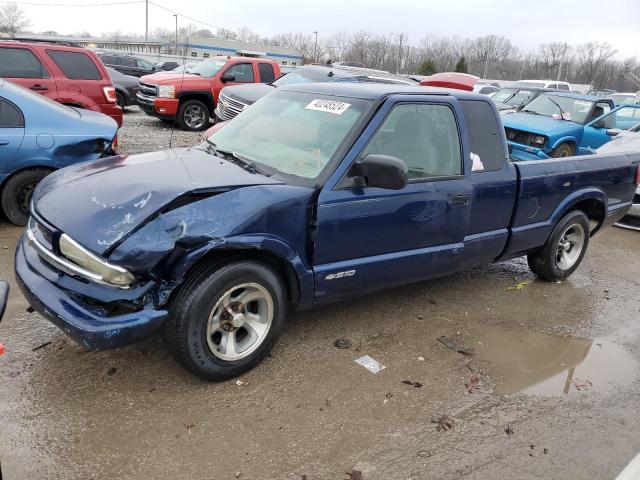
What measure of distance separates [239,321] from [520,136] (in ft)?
30.5

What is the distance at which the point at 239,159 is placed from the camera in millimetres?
3877

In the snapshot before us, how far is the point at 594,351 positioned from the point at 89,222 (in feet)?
13.0

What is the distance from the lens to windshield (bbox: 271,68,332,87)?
11.3m

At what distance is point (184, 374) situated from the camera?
341 cm

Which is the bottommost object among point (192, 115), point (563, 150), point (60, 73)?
point (192, 115)

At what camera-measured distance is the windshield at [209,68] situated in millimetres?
13469

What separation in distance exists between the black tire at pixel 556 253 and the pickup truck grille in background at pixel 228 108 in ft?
22.2

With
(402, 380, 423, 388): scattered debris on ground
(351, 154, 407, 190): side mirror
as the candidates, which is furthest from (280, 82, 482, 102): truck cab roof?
(402, 380, 423, 388): scattered debris on ground

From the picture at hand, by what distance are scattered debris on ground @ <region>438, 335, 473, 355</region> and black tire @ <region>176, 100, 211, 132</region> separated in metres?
10.4

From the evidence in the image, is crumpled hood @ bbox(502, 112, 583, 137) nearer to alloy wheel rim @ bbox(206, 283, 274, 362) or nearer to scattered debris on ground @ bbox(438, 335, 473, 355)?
scattered debris on ground @ bbox(438, 335, 473, 355)

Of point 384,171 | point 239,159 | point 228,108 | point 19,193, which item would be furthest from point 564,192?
point 228,108

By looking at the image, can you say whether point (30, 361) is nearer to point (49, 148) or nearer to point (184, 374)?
point (184, 374)

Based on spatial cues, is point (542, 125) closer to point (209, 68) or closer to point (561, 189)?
point (561, 189)

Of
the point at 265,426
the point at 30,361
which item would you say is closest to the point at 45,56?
the point at 30,361
